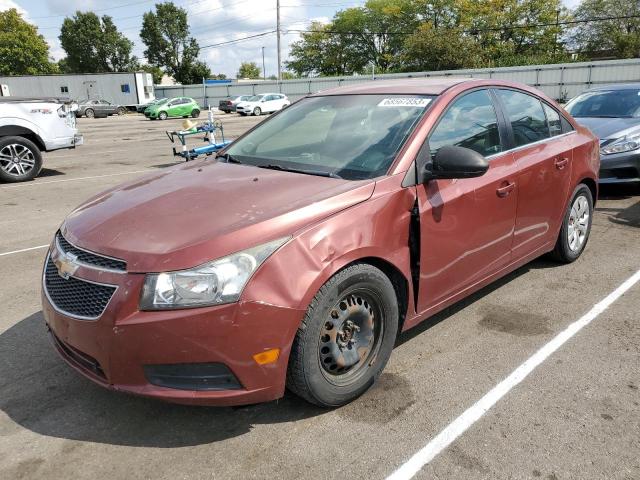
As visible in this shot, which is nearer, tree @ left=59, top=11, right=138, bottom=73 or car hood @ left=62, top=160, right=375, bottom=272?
car hood @ left=62, top=160, right=375, bottom=272

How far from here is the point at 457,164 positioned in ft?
9.70

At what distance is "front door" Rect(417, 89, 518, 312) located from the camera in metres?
3.13

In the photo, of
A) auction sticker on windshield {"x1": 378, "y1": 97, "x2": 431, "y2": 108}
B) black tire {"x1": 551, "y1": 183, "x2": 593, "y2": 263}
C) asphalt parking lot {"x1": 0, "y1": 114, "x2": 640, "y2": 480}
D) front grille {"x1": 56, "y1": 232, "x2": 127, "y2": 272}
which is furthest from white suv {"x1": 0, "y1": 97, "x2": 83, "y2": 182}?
black tire {"x1": 551, "y1": 183, "x2": 593, "y2": 263}

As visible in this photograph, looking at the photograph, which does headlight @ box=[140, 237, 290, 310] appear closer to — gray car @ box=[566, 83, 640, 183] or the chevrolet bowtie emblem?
the chevrolet bowtie emblem

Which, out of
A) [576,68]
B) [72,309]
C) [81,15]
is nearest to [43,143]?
[72,309]

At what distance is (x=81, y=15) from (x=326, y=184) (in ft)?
304

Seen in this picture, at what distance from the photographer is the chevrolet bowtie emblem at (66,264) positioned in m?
2.58

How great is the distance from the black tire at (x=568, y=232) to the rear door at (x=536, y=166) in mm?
184

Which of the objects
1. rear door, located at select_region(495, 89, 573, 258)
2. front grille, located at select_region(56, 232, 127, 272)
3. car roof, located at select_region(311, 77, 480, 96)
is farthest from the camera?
rear door, located at select_region(495, 89, 573, 258)

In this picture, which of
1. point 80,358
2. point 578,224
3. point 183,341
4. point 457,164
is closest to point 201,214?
point 183,341

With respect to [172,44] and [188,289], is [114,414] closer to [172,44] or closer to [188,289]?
[188,289]

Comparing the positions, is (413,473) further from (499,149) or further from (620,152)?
(620,152)

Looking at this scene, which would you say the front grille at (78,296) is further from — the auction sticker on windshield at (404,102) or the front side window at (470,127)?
the auction sticker on windshield at (404,102)

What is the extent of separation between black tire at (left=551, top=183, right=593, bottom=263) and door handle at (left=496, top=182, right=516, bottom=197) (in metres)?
1.15
